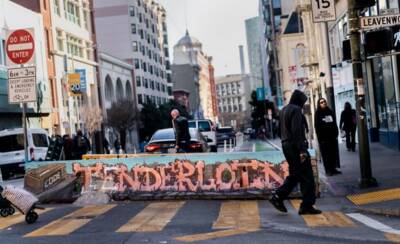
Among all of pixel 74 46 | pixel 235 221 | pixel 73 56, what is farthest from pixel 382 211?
pixel 74 46

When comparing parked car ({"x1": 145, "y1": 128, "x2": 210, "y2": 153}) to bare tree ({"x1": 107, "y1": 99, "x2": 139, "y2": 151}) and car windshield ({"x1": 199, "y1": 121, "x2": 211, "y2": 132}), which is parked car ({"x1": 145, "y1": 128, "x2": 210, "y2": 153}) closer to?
car windshield ({"x1": 199, "y1": 121, "x2": 211, "y2": 132})

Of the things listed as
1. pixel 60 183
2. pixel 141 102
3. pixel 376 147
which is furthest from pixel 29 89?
pixel 141 102

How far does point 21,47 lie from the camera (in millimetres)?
13414

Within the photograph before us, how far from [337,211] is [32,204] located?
480cm

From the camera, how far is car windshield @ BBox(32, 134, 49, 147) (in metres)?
28.3

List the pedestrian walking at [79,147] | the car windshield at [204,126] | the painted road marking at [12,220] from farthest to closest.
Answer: the car windshield at [204,126] < the pedestrian walking at [79,147] < the painted road marking at [12,220]

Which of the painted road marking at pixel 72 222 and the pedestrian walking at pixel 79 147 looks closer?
the painted road marking at pixel 72 222

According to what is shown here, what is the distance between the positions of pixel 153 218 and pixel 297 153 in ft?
7.87

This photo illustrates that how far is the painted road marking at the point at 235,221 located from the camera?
26.8 feet

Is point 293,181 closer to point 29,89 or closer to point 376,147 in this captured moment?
point 29,89

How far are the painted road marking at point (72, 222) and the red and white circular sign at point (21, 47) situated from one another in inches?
140

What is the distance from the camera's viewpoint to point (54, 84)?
5419cm

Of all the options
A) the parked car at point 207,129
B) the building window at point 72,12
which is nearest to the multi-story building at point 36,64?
the building window at point 72,12

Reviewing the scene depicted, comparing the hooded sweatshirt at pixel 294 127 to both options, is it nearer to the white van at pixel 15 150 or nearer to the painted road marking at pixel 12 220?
the painted road marking at pixel 12 220
